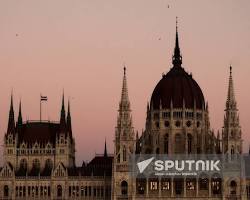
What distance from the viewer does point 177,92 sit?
641ft

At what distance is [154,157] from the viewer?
18525cm

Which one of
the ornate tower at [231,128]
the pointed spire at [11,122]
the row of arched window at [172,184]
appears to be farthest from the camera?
the pointed spire at [11,122]

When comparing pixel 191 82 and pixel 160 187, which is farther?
pixel 191 82

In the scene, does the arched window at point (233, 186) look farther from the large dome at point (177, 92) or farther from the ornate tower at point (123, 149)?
the large dome at point (177, 92)

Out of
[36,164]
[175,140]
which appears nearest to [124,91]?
[175,140]

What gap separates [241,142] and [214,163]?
7305 mm

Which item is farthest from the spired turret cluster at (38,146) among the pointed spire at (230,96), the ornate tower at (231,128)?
the pointed spire at (230,96)

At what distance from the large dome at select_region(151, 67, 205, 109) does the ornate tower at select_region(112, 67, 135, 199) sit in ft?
36.1

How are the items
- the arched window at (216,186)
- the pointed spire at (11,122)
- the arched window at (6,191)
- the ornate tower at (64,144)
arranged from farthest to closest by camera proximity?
the pointed spire at (11,122), the ornate tower at (64,144), the arched window at (6,191), the arched window at (216,186)

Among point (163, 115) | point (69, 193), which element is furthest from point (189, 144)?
point (69, 193)

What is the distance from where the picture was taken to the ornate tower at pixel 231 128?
184000 mm

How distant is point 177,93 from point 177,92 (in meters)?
0.25

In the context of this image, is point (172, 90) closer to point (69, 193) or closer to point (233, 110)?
point (233, 110)

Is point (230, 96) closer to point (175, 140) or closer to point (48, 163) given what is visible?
point (175, 140)
